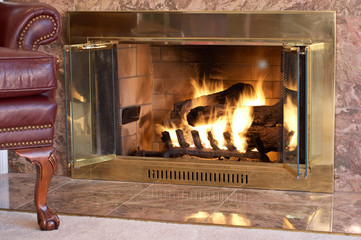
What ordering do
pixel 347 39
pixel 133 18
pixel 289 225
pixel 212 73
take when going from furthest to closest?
pixel 212 73 < pixel 133 18 < pixel 347 39 < pixel 289 225

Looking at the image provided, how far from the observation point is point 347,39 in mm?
2342

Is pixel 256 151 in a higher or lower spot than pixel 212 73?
lower

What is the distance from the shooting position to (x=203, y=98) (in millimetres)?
2729

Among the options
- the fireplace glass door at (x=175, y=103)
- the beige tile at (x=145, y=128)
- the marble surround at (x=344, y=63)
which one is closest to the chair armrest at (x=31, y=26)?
the fireplace glass door at (x=175, y=103)

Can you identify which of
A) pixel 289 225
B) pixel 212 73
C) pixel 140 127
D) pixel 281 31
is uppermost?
pixel 281 31

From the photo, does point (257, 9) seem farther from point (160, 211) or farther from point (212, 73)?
point (160, 211)

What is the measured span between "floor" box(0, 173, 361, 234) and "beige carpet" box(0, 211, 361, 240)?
8cm

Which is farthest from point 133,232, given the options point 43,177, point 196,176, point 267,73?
point 267,73

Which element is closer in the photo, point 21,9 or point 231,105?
point 21,9

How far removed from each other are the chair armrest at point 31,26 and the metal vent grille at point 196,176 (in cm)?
77

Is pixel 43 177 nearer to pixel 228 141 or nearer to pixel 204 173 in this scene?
pixel 204 173

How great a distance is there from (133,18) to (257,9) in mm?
508

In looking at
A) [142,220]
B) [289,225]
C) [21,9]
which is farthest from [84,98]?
[289,225]

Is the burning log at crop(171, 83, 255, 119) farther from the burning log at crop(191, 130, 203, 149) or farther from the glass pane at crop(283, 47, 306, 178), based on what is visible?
the glass pane at crop(283, 47, 306, 178)
